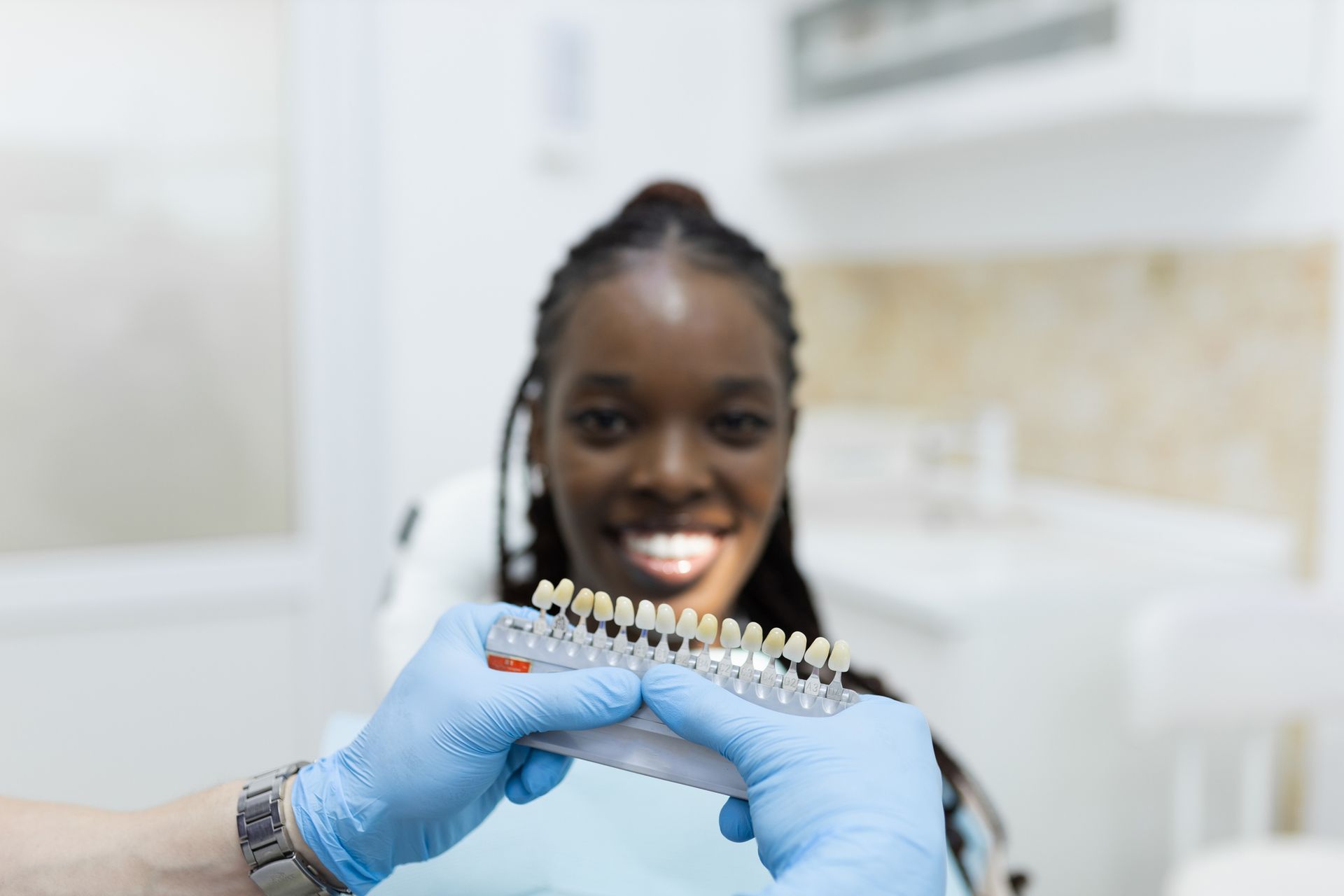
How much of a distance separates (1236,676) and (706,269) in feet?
3.23

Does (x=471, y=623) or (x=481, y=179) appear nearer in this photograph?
(x=471, y=623)

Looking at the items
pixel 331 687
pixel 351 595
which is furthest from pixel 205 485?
pixel 331 687

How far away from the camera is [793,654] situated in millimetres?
551

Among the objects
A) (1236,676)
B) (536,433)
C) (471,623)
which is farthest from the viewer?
(1236,676)

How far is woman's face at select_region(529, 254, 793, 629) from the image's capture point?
2.84 feet

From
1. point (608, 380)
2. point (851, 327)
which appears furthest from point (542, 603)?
point (851, 327)

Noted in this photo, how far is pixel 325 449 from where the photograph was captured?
2.20 m

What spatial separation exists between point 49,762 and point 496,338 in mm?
1659

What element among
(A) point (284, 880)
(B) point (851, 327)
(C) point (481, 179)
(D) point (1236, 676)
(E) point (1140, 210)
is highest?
(C) point (481, 179)

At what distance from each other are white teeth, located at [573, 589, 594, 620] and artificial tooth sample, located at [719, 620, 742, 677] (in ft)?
0.23

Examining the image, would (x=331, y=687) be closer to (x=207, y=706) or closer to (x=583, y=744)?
(x=207, y=706)

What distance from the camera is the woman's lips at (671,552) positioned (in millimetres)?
893

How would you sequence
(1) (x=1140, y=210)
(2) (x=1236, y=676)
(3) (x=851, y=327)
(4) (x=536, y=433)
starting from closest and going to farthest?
(4) (x=536, y=433)
(2) (x=1236, y=676)
(1) (x=1140, y=210)
(3) (x=851, y=327)

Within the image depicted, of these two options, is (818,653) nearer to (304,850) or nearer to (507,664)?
(507,664)
